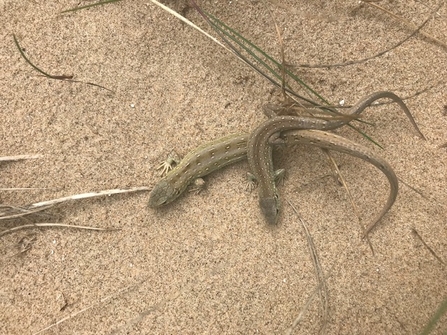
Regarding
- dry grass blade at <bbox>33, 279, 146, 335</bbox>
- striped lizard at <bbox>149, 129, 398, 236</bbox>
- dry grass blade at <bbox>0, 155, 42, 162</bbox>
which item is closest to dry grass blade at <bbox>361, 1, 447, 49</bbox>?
striped lizard at <bbox>149, 129, 398, 236</bbox>

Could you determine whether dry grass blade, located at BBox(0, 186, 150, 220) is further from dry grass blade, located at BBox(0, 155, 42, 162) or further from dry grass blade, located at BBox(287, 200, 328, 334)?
dry grass blade, located at BBox(287, 200, 328, 334)

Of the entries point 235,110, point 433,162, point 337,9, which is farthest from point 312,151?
point 337,9

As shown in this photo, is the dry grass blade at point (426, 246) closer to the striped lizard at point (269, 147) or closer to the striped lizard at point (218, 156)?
the striped lizard at point (218, 156)

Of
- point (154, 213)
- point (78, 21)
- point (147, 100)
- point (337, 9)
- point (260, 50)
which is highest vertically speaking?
point (337, 9)

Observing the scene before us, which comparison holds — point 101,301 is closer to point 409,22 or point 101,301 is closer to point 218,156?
point 218,156

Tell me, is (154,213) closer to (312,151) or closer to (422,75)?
(312,151)

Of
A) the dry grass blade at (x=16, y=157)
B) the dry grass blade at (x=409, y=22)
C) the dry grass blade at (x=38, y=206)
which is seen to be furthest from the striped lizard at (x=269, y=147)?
the dry grass blade at (x=16, y=157)
